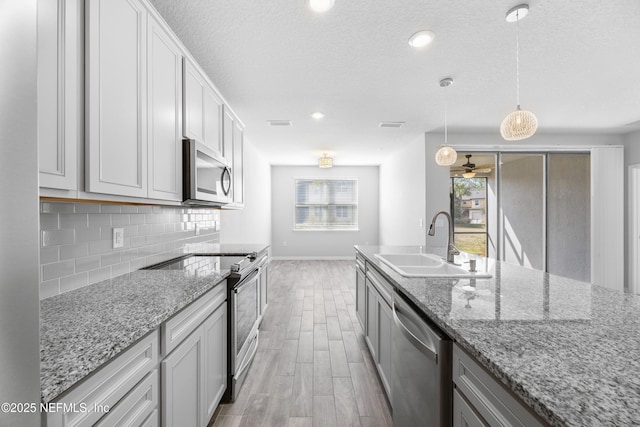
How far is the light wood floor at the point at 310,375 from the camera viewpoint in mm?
1723

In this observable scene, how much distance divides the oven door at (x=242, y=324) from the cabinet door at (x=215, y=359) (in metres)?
0.06

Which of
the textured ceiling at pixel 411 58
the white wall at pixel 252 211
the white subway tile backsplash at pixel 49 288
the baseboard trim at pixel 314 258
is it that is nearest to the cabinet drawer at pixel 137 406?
the white subway tile backsplash at pixel 49 288

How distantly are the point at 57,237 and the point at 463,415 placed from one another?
70.3 inches

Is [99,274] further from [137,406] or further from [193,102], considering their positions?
[193,102]

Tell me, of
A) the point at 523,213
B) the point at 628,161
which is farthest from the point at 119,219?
the point at 628,161

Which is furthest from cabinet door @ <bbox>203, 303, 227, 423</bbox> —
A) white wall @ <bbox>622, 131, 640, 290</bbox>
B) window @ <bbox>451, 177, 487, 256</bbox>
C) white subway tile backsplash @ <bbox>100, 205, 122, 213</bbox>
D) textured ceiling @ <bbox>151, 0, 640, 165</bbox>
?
white wall @ <bbox>622, 131, 640, 290</bbox>

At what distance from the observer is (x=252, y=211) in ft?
17.0

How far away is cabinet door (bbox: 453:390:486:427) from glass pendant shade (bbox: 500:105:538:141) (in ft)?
6.62

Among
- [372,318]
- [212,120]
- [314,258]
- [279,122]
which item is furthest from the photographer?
[314,258]

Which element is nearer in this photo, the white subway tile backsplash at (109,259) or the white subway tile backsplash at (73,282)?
the white subway tile backsplash at (73,282)

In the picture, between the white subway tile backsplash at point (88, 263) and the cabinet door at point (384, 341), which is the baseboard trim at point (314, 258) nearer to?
the cabinet door at point (384, 341)

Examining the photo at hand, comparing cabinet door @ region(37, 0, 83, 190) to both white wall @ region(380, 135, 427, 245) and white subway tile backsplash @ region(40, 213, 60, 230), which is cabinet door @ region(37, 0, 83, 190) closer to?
white subway tile backsplash @ region(40, 213, 60, 230)

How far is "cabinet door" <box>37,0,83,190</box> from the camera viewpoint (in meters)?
0.91

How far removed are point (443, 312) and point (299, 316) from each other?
2632 millimetres
